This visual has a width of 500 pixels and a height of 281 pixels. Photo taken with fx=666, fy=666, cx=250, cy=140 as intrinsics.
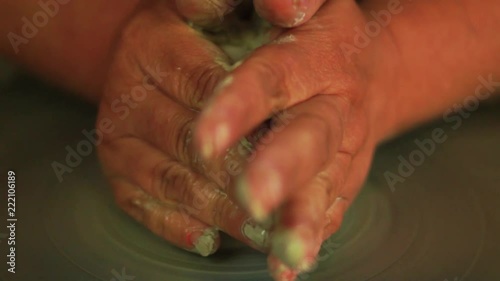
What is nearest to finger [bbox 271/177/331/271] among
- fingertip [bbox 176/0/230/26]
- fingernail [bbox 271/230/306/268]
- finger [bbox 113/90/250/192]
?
fingernail [bbox 271/230/306/268]

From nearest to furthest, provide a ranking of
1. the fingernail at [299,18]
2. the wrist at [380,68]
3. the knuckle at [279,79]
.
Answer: the knuckle at [279,79] → the fingernail at [299,18] → the wrist at [380,68]

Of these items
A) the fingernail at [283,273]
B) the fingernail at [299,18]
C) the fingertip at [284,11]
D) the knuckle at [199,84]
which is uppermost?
the fingertip at [284,11]

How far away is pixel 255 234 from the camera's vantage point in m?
0.67

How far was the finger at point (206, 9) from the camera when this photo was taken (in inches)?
27.5

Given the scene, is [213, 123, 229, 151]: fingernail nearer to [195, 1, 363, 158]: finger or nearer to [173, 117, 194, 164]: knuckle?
[195, 1, 363, 158]: finger

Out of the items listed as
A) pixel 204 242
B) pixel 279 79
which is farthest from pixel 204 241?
pixel 279 79

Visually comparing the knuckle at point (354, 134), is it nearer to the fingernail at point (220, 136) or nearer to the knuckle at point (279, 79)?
the knuckle at point (279, 79)

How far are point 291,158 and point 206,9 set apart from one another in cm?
28

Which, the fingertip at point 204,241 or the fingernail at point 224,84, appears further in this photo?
the fingertip at point 204,241

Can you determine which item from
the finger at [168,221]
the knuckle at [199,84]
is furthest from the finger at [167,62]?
the finger at [168,221]

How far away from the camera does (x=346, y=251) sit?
28.7 inches

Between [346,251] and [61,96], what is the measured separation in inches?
20.4

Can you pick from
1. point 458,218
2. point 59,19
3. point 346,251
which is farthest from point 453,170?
point 59,19

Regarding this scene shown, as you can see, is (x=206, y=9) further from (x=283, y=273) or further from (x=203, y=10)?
(x=283, y=273)
